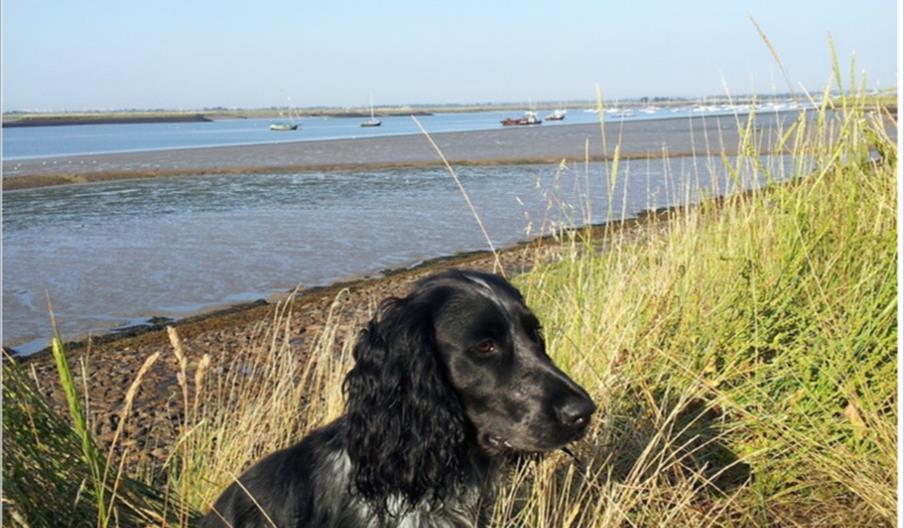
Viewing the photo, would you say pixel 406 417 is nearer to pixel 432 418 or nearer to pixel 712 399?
pixel 432 418

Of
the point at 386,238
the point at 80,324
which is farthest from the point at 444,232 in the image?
the point at 80,324

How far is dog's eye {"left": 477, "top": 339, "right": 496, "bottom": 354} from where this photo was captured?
3.40 metres

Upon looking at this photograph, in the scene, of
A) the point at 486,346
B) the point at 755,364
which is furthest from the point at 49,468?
the point at 755,364

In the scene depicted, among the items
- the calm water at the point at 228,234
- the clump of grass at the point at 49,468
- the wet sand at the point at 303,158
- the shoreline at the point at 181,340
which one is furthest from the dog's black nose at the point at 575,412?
the wet sand at the point at 303,158

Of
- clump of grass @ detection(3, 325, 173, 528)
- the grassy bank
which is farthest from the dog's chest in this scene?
clump of grass @ detection(3, 325, 173, 528)

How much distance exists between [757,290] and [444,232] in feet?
47.8

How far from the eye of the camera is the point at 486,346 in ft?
11.2

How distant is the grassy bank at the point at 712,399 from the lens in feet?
12.7

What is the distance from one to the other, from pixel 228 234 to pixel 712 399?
1621 centimetres

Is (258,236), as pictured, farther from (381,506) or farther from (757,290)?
(381,506)

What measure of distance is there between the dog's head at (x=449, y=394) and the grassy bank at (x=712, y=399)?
1.50 ft

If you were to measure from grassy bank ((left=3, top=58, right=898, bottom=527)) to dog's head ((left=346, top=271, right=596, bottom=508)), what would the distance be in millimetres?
456

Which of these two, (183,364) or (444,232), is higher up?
(183,364)

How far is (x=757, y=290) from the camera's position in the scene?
5254 millimetres
